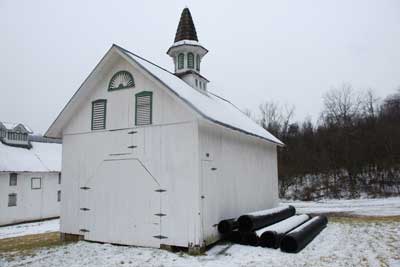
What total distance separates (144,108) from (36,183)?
2004cm

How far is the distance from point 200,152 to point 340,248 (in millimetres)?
4944

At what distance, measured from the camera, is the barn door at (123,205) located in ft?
31.2

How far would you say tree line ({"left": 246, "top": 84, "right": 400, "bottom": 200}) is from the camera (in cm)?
3030

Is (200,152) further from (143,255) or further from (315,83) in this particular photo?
(315,83)

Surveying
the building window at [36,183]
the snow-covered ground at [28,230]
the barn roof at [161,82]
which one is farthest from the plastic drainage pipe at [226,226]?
the building window at [36,183]

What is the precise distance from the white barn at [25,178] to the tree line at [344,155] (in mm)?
22254

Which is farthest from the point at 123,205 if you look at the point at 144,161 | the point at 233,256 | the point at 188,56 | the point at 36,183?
the point at 36,183

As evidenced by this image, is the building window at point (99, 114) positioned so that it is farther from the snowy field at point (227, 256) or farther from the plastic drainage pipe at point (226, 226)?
the plastic drainage pipe at point (226, 226)

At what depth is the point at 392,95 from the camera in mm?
45562

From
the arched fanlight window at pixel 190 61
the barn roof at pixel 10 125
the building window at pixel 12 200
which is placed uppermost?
the arched fanlight window at pixel 190 61

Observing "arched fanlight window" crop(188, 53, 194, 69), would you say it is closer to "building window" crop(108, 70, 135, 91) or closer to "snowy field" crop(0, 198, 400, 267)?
"building window" crop(108, 70, 135, 91)

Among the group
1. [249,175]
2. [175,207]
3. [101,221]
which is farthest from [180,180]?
[249,175]

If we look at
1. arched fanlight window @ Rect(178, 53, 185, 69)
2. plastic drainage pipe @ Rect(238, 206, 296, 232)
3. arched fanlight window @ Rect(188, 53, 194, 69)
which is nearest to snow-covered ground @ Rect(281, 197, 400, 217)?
plastic drainage pipe @ Rect(238, 206, 296, 232)

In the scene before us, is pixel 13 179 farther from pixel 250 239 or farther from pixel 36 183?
pixel 250 239
